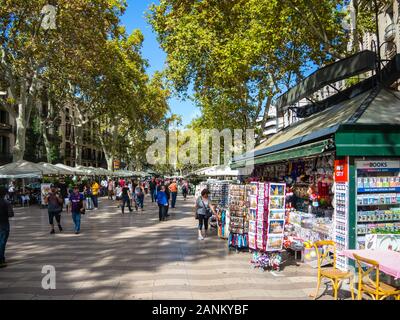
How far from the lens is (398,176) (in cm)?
746

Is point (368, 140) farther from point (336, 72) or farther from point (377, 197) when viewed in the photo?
point (336, 72)

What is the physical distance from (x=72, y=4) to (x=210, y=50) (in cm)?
764

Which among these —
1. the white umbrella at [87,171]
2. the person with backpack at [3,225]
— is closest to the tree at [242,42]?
the person with backpack at [3,225]

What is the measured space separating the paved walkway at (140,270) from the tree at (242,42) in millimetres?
8372

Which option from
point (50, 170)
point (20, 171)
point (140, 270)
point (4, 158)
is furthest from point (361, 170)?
point (4, 158)

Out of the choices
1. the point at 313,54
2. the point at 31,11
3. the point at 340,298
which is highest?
the point at 31,11

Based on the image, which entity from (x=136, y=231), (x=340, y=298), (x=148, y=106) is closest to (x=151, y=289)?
(x=340, y=298)

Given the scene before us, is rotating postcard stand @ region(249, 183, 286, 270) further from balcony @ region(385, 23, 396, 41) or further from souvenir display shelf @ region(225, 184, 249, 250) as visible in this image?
balcony @ region(385, 23, 396, 41)

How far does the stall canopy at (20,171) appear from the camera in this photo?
20516 millimetres

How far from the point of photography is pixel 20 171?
20.8 m

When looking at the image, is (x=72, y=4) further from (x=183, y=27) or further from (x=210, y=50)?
(x=210, y=50)

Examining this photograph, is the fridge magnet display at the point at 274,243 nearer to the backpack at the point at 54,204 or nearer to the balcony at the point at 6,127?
the backpack at the point at 54,204
